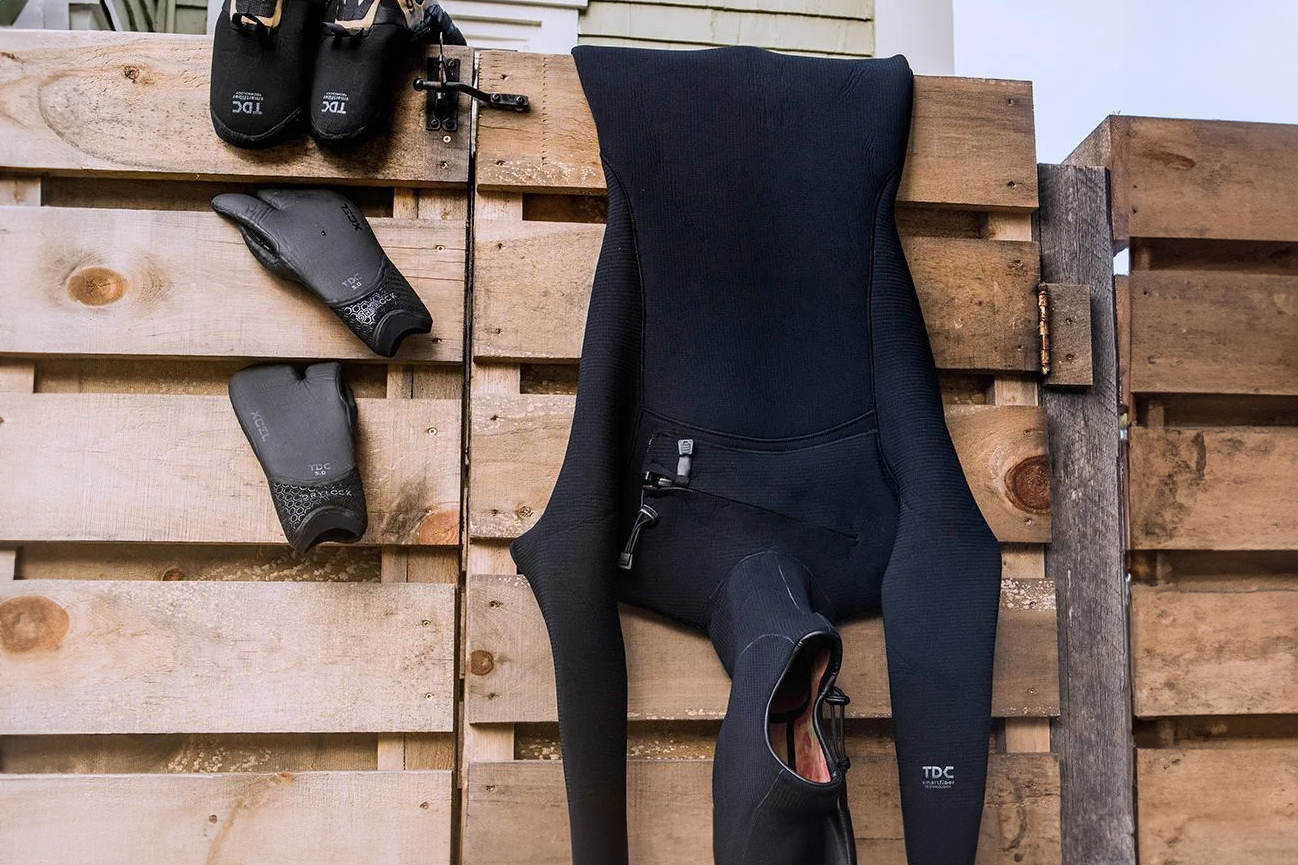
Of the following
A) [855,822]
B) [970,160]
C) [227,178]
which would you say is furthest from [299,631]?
[970,160]

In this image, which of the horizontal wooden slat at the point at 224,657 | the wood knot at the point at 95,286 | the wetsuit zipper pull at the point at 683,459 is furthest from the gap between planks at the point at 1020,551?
the wood knot at the point at 95,286

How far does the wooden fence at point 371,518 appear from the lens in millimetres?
1412

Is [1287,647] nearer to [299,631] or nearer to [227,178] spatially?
[299,631]

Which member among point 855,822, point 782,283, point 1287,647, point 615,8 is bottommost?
point 855,822

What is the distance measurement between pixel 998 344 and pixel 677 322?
0.53 meters

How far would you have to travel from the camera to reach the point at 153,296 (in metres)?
1.47

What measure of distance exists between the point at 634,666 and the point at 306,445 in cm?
56

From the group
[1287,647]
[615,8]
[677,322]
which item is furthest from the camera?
[615,8]

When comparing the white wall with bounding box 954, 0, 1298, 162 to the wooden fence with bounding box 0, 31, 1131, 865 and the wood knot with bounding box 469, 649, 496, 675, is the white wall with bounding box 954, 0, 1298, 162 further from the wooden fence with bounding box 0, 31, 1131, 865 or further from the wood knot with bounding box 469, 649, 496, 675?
the wood knot with bounding box 469, 649, 496, 675

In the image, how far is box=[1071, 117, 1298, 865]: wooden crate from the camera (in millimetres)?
1523

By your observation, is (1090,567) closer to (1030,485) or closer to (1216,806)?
(1030,485)

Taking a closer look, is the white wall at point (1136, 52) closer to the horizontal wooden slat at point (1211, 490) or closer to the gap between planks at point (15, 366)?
the horizontal wooden slat at point (1211, 490)

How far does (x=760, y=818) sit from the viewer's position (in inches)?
44.1

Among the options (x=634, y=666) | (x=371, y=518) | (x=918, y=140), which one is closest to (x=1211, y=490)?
(x=918, y=140)
